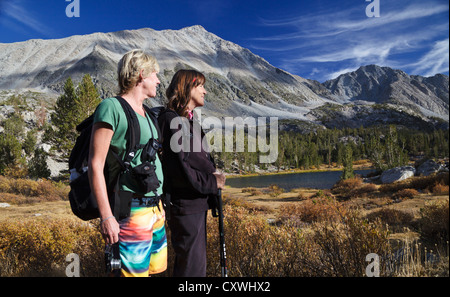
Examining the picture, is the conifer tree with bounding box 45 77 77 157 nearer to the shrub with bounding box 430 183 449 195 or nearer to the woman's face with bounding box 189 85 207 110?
the woman's face with bounding box 189 85 207 110

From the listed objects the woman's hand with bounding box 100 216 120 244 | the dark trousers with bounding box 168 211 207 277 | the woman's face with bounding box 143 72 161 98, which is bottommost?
the dark trousers with bounding box 168 211 207 277

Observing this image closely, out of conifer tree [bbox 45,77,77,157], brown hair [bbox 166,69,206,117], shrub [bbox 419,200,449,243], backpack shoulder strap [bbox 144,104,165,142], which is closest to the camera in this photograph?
backpack shoulder strap [bbox 144,104,165,142]

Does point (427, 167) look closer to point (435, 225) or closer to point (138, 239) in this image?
point (435, 225)

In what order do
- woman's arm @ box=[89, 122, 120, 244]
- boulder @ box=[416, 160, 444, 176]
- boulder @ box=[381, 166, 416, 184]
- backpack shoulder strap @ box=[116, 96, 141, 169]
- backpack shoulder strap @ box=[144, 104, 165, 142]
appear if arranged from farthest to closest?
boulder @ box=[381, 166, 416, 184] → boulder @ box=[416, 160, 444, 176] → backpack shoulder strap @ box=[144, 104, 165, 142] → backpack shoulder strap @ box=[116, 96, 141, 169] → woman's arm @ box=[89, 122, 120, 244]

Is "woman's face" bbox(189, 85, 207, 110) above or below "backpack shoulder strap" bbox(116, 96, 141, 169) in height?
above

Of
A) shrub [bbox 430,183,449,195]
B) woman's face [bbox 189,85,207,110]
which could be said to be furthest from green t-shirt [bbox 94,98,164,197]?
shrub [bbox 430,183,449,195]

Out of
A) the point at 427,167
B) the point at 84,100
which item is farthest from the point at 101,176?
the point at 427,167

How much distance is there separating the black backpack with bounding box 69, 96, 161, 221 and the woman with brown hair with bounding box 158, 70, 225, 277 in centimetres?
27

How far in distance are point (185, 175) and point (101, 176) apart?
535 millimetres

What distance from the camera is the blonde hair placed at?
5.86 ft

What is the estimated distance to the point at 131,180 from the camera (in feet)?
5.45

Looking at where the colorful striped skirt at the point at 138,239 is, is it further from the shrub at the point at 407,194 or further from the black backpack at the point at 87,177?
the shrub at the point at 407,194
